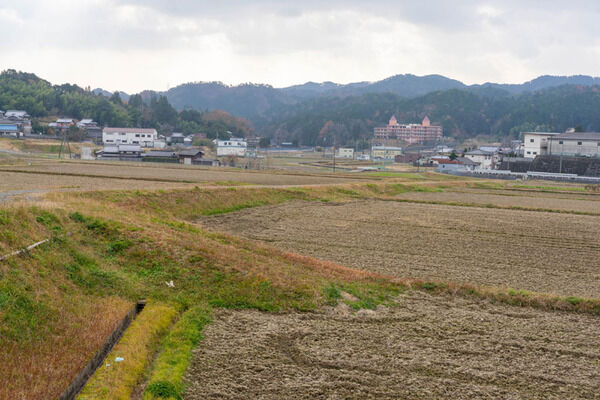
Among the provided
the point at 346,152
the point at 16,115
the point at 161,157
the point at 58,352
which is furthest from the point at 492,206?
the point at 16,115

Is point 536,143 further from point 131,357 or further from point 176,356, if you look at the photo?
point 131,357

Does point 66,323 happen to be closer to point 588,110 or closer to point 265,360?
point 265,360

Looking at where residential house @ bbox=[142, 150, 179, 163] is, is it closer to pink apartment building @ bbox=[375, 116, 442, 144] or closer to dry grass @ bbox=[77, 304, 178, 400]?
dry grass @ bbox=[77, 304, 178, 400]

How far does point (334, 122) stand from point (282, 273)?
14653 cm

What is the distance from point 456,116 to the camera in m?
165

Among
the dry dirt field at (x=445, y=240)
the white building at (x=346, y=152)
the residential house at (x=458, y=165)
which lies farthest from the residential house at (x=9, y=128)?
the dry dirt field at (x=445, y=240)

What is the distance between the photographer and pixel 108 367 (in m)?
8.16

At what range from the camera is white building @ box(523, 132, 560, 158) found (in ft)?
239

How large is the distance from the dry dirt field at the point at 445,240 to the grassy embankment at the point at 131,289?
5.72 ft

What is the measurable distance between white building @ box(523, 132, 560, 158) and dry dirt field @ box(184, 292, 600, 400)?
68.4m

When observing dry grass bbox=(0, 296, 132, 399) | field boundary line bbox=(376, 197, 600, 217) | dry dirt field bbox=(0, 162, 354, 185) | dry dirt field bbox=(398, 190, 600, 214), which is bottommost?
dry grass bbox=(0, 296, 132, 399)

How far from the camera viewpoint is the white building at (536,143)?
72.8 meters

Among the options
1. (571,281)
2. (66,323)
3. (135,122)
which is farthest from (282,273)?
(135,122)

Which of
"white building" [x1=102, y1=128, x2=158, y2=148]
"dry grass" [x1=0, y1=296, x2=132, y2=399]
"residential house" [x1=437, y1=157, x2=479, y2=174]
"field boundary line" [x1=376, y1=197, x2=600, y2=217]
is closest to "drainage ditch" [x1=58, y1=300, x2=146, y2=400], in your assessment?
"dry grass" [x1=0, y1=296, x2=132, y2=399]
